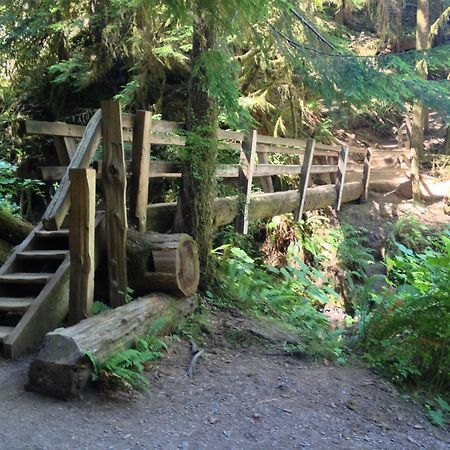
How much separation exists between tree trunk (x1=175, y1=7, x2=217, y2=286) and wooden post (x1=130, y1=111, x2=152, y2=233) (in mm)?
547

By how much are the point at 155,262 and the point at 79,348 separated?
5.80 feet

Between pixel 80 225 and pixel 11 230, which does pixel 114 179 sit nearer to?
pixel 80 225

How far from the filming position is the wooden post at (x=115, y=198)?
5.62 m

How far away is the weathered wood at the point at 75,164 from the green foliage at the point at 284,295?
2399 millimetres

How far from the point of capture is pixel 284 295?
830cm

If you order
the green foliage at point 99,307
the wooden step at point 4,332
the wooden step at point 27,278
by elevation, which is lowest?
the wooden step at point 4,332

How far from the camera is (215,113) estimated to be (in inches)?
264

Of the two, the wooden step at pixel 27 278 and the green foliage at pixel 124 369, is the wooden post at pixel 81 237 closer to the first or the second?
the wooden step at pixel 27 278

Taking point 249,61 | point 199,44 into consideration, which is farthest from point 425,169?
point 199,44

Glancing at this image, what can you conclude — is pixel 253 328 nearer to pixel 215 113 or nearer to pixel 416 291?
pixel 416 291

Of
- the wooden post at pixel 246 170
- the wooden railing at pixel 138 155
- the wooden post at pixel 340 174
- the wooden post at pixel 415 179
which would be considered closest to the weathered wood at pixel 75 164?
the wooden railing at pixel 138 155

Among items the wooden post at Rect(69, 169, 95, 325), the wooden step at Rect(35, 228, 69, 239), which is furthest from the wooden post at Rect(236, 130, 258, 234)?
the wooden post at Rect(69, 169, 95, 325)

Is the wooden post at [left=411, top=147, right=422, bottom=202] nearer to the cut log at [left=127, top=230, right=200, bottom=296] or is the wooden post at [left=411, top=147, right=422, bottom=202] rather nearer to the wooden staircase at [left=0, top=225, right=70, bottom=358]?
the cut log at [left=127, top=230, right=200, bottom=296]

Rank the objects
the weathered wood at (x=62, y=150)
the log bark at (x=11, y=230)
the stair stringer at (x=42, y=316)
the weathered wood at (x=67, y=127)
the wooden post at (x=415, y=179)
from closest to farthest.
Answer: the stair stringer at (x=42, y=316)
the weathered wood at (x=67, y=127)
the weathered wood at (x=62, y=150)
the log bark at (x=11, y=230)
the wooden post at (x=415, y=179)
